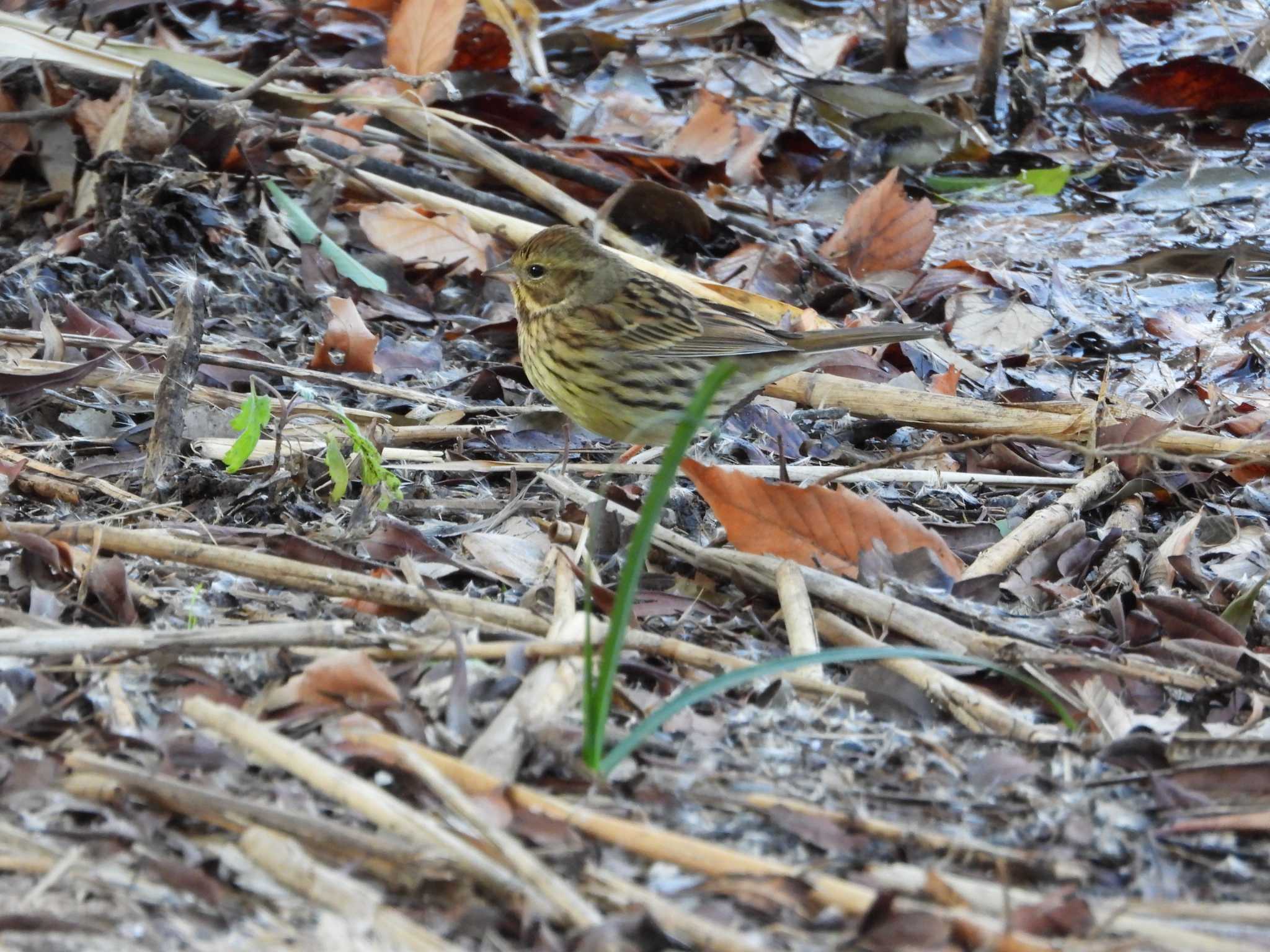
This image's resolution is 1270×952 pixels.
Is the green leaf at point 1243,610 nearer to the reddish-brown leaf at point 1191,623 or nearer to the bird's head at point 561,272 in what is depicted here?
the reddish-brown leaf at point 1191,623

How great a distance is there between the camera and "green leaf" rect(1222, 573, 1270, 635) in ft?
11.9

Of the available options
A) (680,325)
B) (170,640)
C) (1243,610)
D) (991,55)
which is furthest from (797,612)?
(991,55)

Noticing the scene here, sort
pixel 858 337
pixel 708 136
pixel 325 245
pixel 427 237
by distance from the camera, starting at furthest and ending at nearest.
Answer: pixel 708 136, pixel 427 237, pixel 325 245, pixel 858 337

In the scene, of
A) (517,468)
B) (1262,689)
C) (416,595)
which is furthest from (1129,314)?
(416,595)

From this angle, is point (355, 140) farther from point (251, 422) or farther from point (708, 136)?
point (251, 422)

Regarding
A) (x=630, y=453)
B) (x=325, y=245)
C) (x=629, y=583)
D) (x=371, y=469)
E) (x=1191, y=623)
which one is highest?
(x=629, y=583)

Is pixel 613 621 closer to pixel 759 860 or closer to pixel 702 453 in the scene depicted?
pixel 759 860

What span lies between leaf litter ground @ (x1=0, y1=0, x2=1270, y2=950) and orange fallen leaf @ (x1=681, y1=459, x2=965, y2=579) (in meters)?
0.01

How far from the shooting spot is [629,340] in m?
5.43

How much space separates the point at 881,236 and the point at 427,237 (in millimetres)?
1967

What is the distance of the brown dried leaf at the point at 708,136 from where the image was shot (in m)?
7.52

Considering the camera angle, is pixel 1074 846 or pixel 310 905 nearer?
pixel 310 905

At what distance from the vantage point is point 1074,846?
258 centimetres

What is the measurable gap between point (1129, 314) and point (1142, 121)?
2.40m
